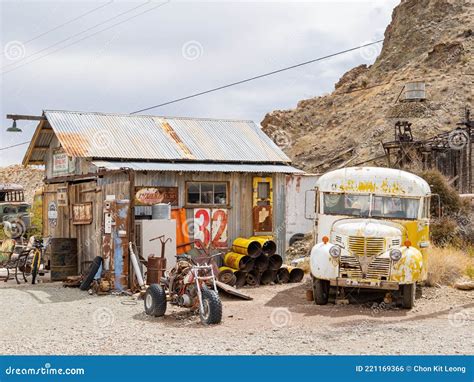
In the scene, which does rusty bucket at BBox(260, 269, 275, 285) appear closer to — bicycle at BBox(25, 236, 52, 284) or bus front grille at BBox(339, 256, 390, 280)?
bus front grille at BBox(339, 256, 390, 280)

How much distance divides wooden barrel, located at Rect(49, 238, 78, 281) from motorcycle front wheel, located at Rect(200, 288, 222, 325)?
754cm

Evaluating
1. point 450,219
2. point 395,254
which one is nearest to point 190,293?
point 395,254

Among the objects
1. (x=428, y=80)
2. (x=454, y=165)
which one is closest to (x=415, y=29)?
(x=428, y=80)

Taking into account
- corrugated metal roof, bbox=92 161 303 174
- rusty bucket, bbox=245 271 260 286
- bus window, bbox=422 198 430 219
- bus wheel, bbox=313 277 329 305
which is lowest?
rusty bucket, bbox=245 271 260 286

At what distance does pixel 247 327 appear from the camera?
35.2 ft

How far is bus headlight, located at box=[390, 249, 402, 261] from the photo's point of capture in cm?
1227

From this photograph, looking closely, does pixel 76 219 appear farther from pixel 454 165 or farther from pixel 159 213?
pixel 454 165

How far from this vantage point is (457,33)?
58531 mm

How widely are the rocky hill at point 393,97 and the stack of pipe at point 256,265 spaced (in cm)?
2324

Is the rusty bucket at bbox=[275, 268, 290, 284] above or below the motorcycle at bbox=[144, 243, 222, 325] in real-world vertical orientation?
below

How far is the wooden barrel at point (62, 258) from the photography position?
683 inches


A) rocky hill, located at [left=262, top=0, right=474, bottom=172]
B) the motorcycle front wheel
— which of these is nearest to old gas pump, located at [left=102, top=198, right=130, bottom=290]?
the motorcycle front wheel

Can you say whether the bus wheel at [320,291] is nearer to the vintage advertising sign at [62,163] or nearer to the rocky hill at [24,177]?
the vintage advertising sign at [62,163]

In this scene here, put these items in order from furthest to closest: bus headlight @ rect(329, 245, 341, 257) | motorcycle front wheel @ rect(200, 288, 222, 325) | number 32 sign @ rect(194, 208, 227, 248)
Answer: number 32 sign @ rect(194, 208, 227, 248) → bus headlight @ rect(329, 245, 341, 257) → motorcycle front wheel @ rect(200, 288, 222, 325)
